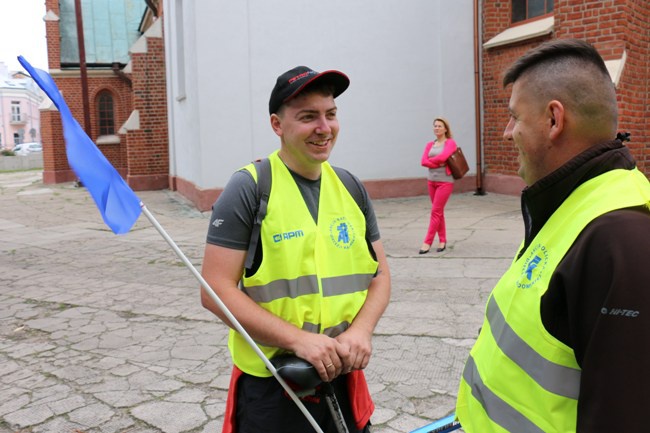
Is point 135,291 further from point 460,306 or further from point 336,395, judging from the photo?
point 336,395

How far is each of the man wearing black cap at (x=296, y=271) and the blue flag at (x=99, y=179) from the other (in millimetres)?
293

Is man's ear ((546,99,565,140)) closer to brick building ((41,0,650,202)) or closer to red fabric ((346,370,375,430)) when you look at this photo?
red fabric ((346,370,375,430))

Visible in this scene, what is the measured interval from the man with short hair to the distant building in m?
A: 91.4

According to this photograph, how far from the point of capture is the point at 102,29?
26609 millimetres

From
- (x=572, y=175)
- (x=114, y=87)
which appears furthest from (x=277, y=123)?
(x=114, y=87)

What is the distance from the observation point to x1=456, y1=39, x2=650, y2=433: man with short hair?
1098 millimetres

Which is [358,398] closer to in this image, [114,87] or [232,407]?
[232,407]

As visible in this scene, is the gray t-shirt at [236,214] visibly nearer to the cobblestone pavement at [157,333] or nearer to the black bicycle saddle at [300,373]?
the black bicycle saddle at [300,373]

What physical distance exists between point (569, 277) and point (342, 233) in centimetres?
108

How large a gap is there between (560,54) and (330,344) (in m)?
1.10

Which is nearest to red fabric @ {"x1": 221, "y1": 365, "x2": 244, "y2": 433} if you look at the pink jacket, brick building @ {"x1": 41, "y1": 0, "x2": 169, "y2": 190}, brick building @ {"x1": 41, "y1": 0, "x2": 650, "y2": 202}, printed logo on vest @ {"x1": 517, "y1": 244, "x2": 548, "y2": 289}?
printed logo on vest @ {"x1": 517, "y1": 244, "x2": 548, "y2": 289}

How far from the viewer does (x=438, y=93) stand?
14.2m

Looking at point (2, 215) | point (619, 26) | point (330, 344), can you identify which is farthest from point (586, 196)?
point (2, 215)

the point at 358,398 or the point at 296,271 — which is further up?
the point at 296,271
